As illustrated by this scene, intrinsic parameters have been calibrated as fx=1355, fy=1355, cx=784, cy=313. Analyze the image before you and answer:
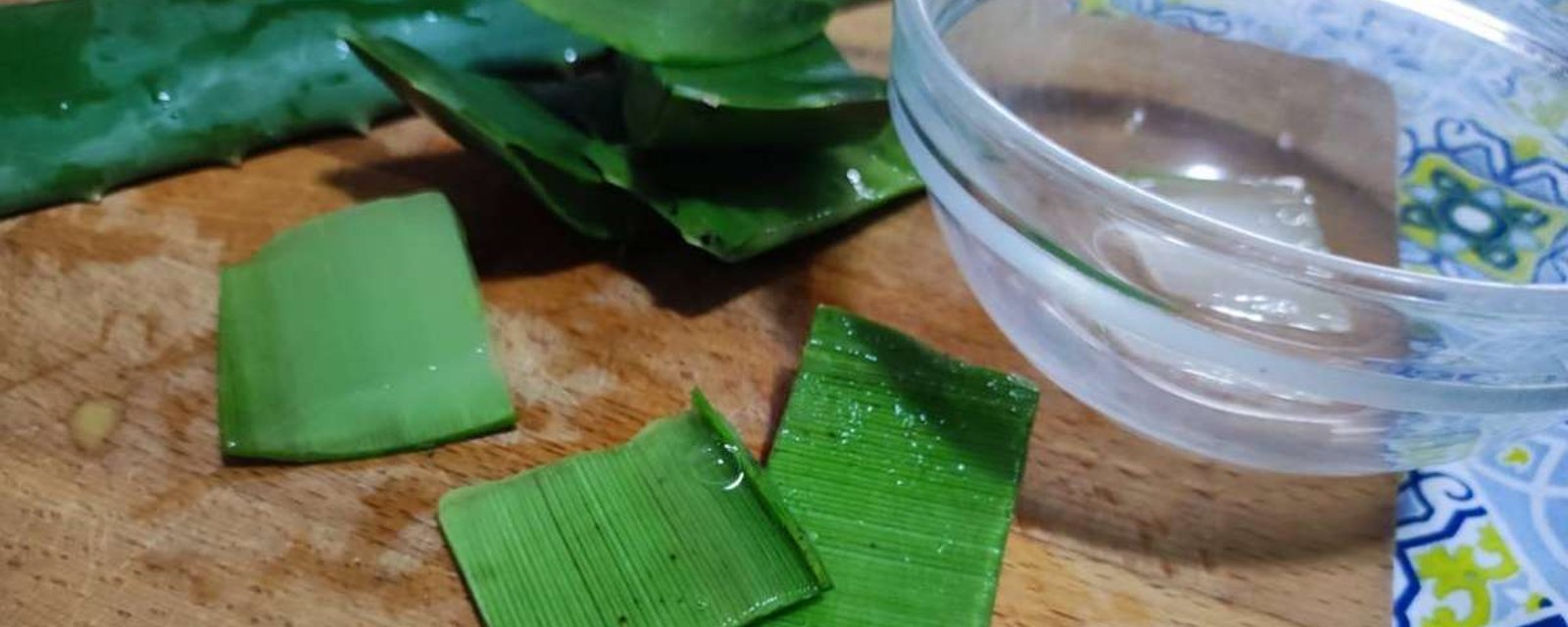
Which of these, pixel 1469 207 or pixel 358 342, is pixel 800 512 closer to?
pixel 358 342

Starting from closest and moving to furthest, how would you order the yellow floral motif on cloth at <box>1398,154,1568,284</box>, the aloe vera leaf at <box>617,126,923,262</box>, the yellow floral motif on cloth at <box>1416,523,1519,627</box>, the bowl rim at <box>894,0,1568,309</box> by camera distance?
1. the bowl rim at <box>894,0,1568,309</box>
2. the yellow floral motif on cloth at <box>1416,523,1519,627</box>
3. the aloe vera leaf at <box>617,126,923,262</box>
4. the yellow floral motif on cloth at <box>1398,154,1568,284</box>

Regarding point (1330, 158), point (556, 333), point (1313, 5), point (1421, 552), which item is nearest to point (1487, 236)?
point (1330, 158)

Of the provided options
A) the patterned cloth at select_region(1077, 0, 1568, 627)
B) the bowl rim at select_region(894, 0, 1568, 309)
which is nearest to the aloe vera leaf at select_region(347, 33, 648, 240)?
the bowl rim at select_region(894, 0, 1568, 309)

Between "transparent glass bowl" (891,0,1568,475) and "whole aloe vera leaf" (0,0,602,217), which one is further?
"whole aloe vera leaf" (0,0,602,217)

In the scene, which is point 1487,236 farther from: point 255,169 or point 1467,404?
point 255,169

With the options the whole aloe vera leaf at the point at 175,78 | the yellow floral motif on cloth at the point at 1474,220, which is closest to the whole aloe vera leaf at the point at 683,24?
the whole aloe vera leaf at the point at 175,78

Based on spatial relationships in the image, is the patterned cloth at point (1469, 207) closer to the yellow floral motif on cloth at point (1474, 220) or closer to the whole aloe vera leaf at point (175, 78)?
the yellow floral motif on cloth at point (1474, 220)

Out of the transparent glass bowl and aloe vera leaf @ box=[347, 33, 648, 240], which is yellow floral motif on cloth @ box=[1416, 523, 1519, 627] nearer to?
the transparent glass bowl
